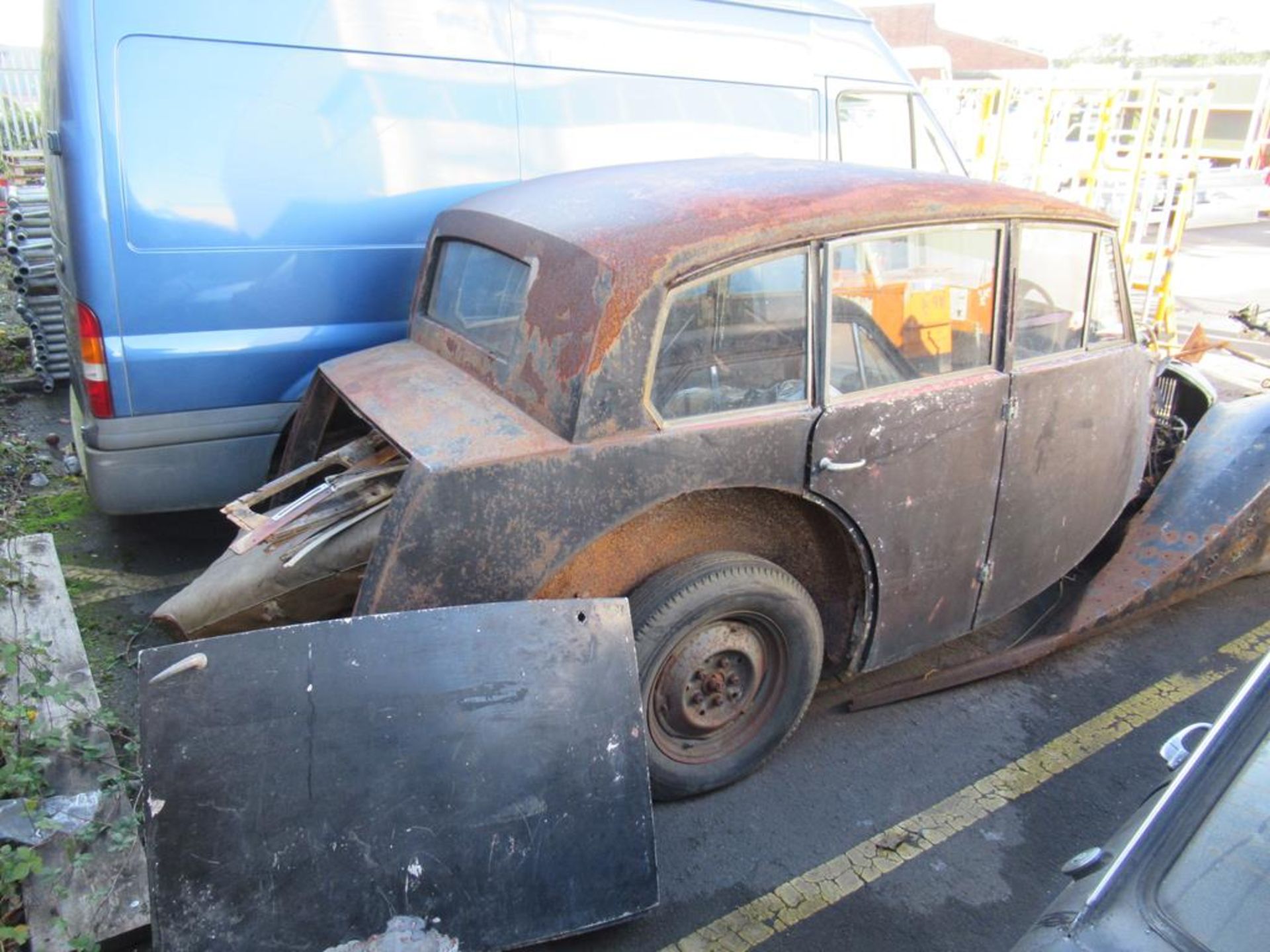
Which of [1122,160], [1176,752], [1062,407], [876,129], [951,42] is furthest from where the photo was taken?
[951,42]

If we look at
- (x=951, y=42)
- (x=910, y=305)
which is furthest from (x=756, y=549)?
(x=951, y=42)

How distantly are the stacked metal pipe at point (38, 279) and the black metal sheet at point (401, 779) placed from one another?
4821 mm

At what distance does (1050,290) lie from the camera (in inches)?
137

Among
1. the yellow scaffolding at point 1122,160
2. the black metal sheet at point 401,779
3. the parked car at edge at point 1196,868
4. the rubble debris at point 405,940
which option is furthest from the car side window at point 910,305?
the yellow scaffolding at point 1122,160

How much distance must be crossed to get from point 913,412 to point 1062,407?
0.77 meters

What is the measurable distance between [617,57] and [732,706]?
10.6ft

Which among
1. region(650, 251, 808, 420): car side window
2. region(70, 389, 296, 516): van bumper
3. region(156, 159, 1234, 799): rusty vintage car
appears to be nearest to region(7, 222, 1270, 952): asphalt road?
region(156, 159, 1234, 799): rusty vintage car

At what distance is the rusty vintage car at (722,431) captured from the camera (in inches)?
102

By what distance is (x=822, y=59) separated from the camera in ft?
17.8

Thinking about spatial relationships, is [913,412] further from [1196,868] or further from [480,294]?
[1196,868]

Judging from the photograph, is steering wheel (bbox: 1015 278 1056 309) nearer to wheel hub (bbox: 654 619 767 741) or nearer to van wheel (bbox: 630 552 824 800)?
van wheel (bbox: 630 552 824 800)

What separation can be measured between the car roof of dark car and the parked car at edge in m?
1.69

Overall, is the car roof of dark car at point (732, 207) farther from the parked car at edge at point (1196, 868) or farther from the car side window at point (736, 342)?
the parked car at edge at point (1196, 868)

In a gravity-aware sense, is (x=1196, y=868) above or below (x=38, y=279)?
below
